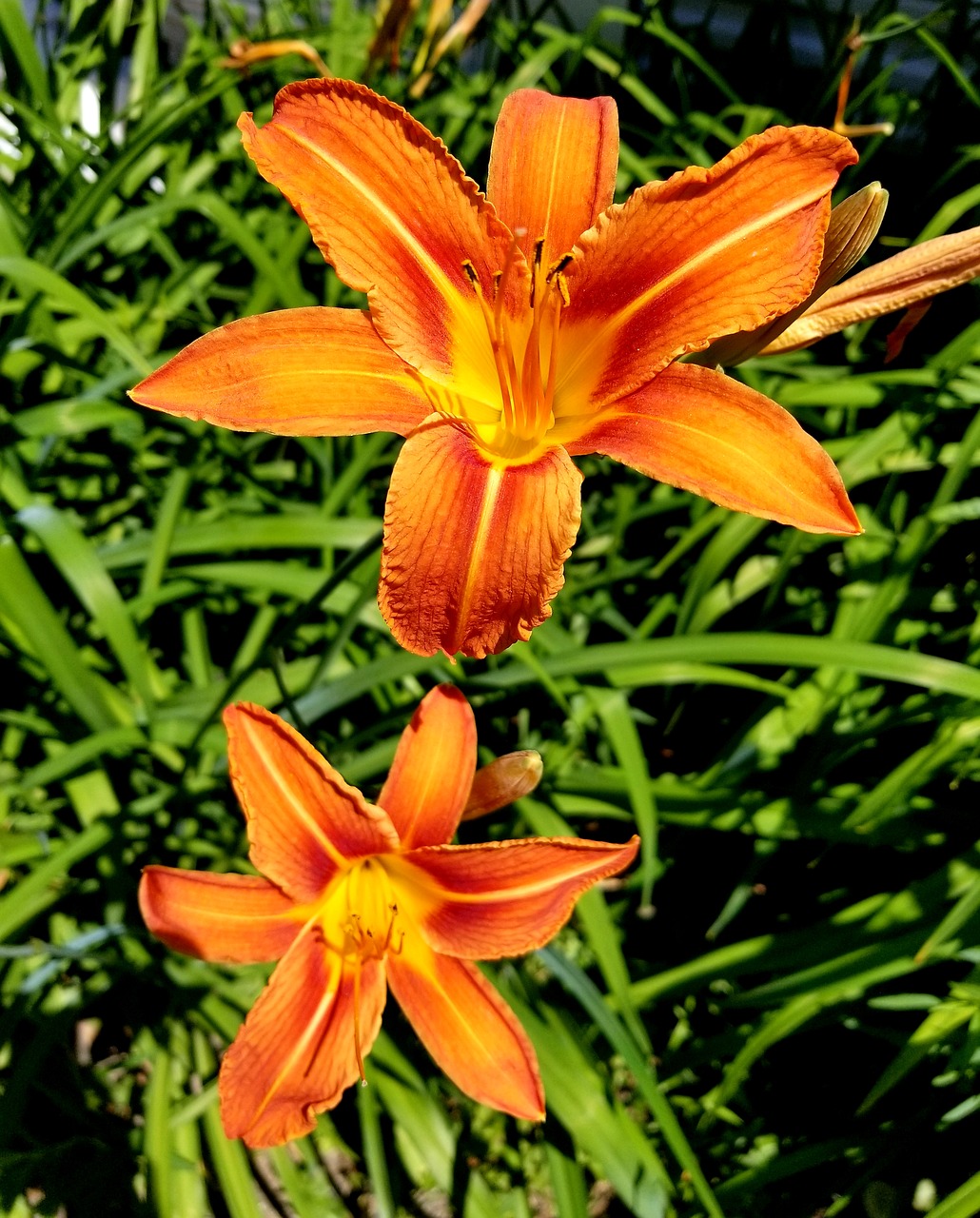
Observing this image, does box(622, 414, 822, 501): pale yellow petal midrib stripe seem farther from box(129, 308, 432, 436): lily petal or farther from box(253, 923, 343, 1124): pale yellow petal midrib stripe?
box(253, 923, 343, 1124): pale yellow petal midrib stripe

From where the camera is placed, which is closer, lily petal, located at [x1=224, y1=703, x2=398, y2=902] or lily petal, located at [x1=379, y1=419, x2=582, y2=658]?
lily petal, located at [x1=379, y1=419, x2=582, y2=658]

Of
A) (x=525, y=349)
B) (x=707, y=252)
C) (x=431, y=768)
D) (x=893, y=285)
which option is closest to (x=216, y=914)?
(x=431, y=768)

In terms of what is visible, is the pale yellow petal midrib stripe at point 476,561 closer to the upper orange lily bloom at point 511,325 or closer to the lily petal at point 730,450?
the upper orange lily bloom at point 511,325

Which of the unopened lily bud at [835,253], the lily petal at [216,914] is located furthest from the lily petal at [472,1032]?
the unopened lily bud at [835,253]

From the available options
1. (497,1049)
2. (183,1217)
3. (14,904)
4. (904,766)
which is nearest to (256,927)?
(497,1049)

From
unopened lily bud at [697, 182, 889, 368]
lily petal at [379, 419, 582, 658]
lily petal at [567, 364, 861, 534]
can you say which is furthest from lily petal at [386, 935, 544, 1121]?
unopened lily bud at [697, 182, 889, 368]

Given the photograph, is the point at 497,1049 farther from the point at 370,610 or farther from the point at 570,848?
the point at 370,610
